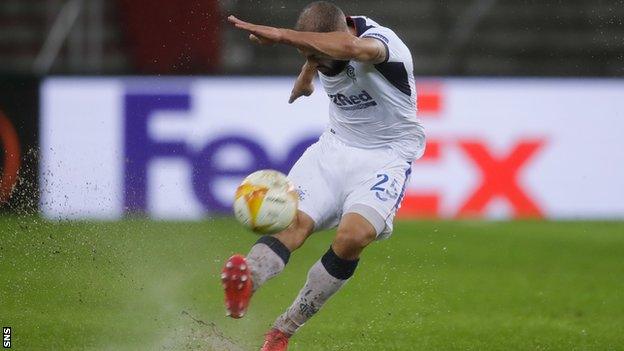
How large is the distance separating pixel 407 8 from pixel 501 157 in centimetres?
373

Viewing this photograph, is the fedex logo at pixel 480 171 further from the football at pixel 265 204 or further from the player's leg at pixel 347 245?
the football at pixel 265 204

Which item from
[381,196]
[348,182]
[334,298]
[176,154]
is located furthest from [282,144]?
[381,196]

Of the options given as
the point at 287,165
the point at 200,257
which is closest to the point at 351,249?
the point at 200,257

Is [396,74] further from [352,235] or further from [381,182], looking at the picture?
[352,235]

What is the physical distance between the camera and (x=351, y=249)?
655cm

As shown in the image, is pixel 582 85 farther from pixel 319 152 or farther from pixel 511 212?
pixel 319 152

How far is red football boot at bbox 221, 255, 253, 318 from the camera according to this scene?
6102mm

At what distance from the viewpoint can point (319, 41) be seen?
6113mm

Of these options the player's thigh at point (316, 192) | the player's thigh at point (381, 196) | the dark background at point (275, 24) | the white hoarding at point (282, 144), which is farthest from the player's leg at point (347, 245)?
the dark background at point (275, 24)

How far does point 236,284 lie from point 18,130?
7.41m

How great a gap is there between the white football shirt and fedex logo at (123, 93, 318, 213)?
5.80 meters

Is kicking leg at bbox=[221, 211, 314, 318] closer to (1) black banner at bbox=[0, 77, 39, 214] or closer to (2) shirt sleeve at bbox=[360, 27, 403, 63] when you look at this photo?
(2) shirt sleeve at bbox=[360, 27, 403, 63]

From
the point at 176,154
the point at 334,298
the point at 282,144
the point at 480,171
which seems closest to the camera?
the point at 334,298

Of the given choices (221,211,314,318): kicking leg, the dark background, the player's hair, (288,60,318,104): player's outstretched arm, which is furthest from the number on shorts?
the dark background
